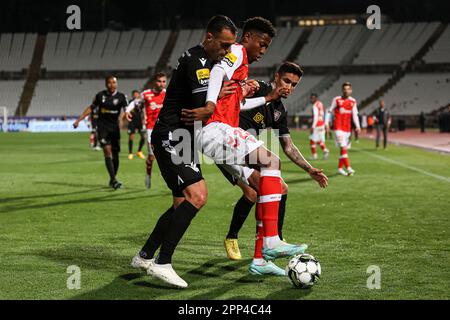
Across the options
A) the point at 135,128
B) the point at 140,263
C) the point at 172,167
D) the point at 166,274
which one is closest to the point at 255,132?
the point at 172,167

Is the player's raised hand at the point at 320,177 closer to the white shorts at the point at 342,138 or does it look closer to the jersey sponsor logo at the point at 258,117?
the jersey sponsor logo at the point at 258,117

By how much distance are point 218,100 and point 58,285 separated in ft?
6.73

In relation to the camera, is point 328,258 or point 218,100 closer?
point 218,100

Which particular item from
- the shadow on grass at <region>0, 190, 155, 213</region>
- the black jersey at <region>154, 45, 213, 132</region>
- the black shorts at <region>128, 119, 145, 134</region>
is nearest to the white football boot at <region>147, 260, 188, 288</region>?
the black jersey at <region>154, 45, 213, 132</region>

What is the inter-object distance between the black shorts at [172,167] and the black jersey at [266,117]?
1.23m

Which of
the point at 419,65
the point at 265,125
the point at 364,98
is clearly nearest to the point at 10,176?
the point at 265,125

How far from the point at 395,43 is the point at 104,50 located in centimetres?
2734

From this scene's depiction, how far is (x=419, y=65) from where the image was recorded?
191ft

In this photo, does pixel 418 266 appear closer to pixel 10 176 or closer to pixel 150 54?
pixel 10 176

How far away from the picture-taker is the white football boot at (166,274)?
5.40m

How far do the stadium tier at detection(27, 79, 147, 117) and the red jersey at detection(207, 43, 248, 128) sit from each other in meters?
53.9

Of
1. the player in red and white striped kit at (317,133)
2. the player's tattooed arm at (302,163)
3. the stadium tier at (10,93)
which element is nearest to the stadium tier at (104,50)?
the stadium tier at (10,93)

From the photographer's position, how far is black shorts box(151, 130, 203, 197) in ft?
18.4
